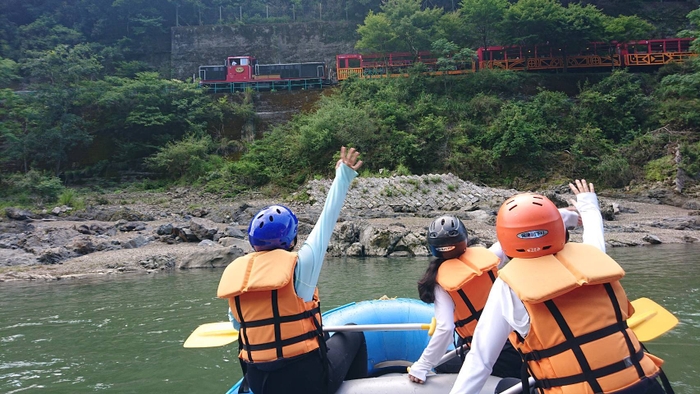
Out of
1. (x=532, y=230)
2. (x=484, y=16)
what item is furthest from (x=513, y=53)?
(x=532, y=230)

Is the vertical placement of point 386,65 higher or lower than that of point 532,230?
higher

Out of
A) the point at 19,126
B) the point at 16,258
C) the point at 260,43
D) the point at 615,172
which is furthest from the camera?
the point at 260,43

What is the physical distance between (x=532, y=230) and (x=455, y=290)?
97 cm

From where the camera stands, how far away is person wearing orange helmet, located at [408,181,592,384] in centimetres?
256

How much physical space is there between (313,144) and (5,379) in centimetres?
2046

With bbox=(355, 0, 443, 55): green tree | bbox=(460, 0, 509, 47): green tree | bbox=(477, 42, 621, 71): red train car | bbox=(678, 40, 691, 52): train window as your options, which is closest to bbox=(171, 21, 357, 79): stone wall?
bbox=(355, 0, 443, 55): green tree

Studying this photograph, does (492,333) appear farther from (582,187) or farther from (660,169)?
(660,169)

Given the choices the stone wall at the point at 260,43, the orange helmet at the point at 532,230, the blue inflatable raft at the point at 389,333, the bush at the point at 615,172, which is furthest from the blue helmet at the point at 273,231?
the stone wall at the point at 260,43

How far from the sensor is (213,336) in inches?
133

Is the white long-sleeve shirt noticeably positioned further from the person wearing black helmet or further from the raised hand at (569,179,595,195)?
the raised hand at (569,179,595,195)

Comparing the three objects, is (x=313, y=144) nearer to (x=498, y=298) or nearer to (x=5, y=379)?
(x=5, y=379)

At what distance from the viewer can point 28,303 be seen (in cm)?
823

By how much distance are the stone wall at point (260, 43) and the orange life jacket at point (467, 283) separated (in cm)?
3803

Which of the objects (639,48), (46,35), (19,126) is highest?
(46,35)
